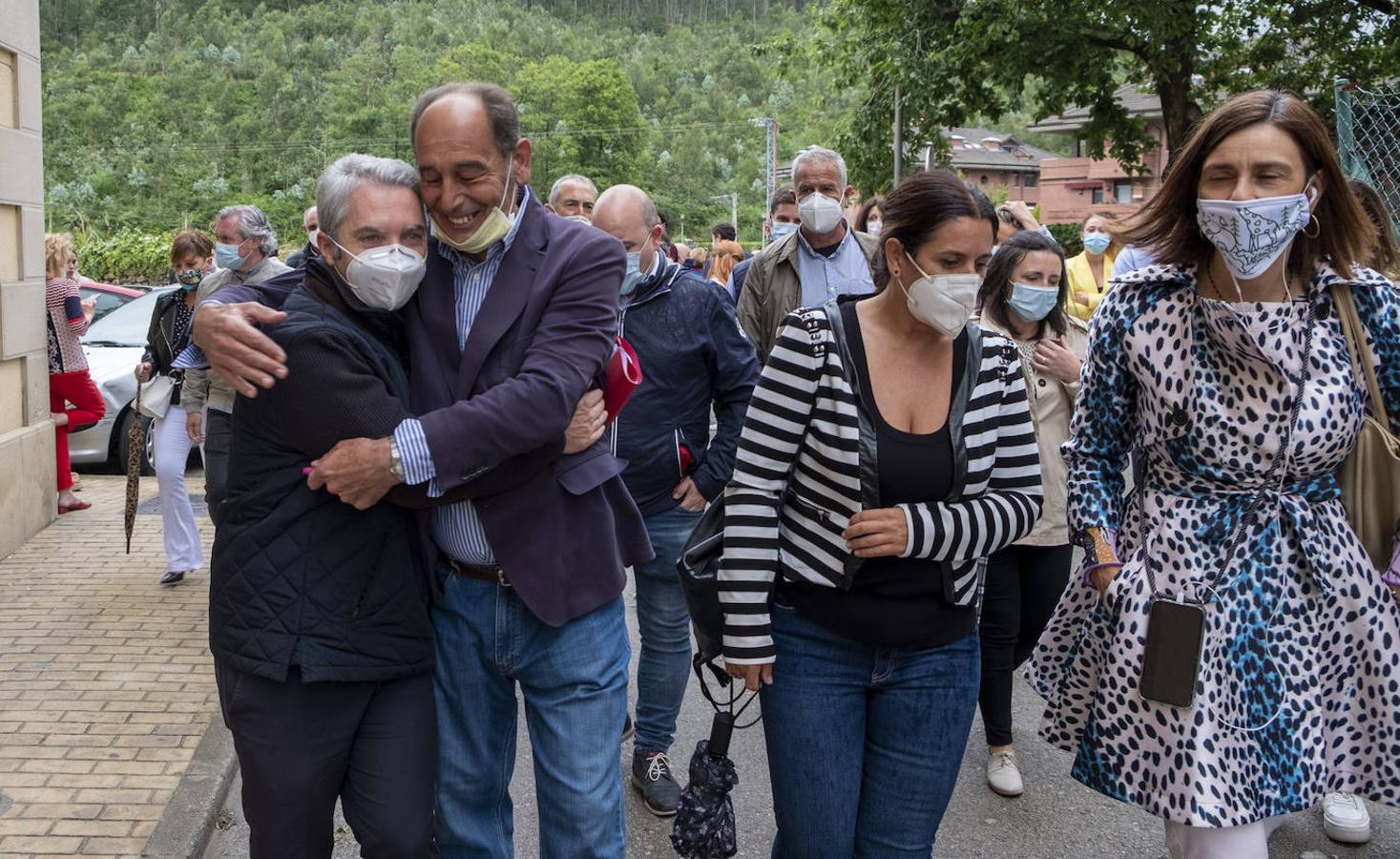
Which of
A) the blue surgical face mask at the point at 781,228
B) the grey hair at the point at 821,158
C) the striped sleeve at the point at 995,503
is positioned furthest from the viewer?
the blue surgical face mask at the point at 781,228

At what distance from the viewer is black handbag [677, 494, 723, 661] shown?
2.88 m

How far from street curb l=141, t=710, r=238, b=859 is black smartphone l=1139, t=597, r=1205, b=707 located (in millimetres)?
3031

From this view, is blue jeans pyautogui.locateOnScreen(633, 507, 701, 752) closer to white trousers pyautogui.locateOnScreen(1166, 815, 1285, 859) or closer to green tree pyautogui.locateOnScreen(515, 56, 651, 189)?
white trousers pyautogui.locateOnScreen(1166, 815, 1285, 859)

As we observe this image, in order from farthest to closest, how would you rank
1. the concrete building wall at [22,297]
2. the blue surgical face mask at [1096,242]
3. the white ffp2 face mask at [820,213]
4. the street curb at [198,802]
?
the blue surgical face mask at [1096,242] < the concrete building wall at [22,297] < the white ffp2 face mask at [820,213] < the street curb at [198,802]

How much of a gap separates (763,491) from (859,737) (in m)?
0.61

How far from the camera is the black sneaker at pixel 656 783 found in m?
4.40

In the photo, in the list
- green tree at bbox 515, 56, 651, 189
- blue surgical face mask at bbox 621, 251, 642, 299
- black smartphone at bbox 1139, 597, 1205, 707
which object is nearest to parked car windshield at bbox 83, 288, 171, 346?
blue surgical face mask at bbox 621, 251, 642, 299

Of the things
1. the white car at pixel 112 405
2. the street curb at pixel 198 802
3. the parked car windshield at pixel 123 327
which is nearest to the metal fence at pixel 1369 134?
the street curb at pixel 198 802

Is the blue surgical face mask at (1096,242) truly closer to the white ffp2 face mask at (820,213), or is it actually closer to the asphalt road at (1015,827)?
the white ffp2 face mask at (820,213)

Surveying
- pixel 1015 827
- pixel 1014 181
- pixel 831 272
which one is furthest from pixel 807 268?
pixel 1014 181

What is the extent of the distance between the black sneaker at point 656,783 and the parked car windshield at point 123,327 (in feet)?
30.7

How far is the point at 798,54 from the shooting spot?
2112 centimetres

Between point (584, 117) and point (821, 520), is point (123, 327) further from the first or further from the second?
point (584, 117)

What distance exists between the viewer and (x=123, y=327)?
41.3 feet
